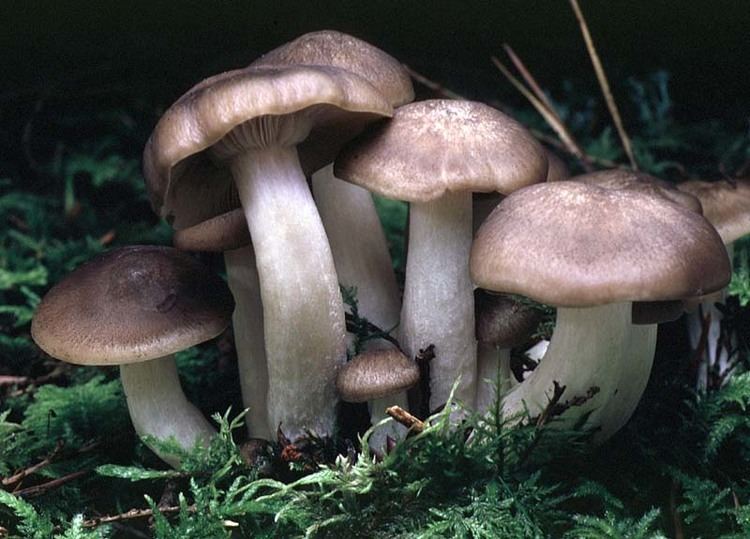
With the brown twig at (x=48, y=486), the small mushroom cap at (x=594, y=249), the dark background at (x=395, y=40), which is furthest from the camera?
the dark background at (x=395, y=40)

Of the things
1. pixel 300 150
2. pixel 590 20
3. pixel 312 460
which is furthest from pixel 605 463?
pixel 590 20

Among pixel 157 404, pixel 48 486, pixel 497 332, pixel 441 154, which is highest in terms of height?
pixel 441 154

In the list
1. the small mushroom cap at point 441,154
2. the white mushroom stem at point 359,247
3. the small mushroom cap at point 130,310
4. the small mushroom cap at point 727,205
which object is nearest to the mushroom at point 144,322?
the small mushroom cap at point 130,310

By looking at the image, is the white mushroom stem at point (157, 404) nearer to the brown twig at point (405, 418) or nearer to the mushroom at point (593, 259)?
the brown twig at point (405, 418)

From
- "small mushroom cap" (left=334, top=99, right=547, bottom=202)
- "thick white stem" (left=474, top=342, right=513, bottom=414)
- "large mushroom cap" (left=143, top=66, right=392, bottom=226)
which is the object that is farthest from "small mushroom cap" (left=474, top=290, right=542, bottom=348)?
"large mushroom cap" (left=143, top=66, right=392, bottom=226)

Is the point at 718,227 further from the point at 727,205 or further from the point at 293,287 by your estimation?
the point at 293,287

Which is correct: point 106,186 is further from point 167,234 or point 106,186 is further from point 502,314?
point 502,314

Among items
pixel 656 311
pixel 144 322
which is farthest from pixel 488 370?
pixel 144 322

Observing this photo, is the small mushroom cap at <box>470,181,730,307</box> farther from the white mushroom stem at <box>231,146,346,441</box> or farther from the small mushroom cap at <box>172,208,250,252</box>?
the small mushroom cap at <box>172,208,250,252</box>
